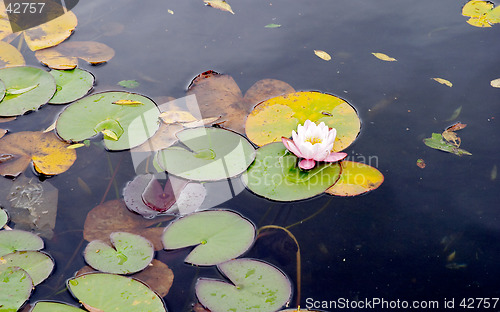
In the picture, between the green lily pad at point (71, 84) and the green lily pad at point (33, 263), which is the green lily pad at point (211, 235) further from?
the green lily pad at point (71, 84)

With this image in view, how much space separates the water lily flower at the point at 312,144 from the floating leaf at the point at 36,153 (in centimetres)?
148

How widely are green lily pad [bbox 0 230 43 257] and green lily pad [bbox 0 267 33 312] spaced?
0.14 metres

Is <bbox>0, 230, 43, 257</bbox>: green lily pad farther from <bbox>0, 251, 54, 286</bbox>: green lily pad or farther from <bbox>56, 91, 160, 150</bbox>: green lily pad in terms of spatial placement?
<bbox>56, 91, 160, 150</bbox>: green lily pad

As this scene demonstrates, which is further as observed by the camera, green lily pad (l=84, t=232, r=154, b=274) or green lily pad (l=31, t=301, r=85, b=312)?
green lily pad (l=84, t=232, r=154, b=274)

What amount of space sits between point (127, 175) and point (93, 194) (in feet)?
0.77

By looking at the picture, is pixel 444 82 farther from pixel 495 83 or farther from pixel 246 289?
pixel 246 289

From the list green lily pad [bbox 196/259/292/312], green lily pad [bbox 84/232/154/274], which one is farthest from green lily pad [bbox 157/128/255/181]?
green lily pad [bbox 196/259/292/312]

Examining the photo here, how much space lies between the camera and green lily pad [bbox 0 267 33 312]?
1985 millimetres

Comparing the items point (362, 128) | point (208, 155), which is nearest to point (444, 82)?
point (362, 128)

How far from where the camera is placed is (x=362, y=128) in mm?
2848

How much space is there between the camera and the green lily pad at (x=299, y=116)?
9.05 ft

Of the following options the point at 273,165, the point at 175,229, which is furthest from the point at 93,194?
the point at 273,165

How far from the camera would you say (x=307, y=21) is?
→ 377 centimetres

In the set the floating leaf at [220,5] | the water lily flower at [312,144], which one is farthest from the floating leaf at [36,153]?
the floating leaf at [220,5]
